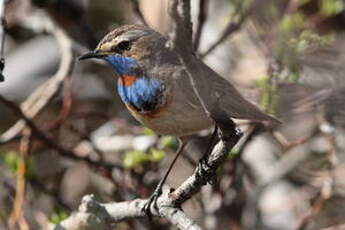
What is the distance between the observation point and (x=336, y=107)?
4.24 meters

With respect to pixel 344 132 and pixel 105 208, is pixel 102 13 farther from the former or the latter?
pixel 105 208

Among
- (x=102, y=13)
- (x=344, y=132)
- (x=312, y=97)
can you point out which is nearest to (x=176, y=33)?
(x=312, y=97)

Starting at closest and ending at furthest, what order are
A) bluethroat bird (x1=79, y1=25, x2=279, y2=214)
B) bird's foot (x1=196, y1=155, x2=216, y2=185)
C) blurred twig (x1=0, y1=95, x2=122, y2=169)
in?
bird's foot (x1=196, y1=155, x2=216, y2=185) < bluethroat bird (x1=79, y1=25, x2=279, y2=214) < blurred twig (x1=0, y1=95, x2=122, y2=169)

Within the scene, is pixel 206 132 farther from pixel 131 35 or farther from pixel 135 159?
pixel 131 35

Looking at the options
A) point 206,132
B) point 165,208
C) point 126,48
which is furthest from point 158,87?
point 206,132

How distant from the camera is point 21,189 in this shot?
17.0 feet

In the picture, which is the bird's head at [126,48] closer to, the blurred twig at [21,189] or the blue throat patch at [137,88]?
the blue throat patch at [137,88]

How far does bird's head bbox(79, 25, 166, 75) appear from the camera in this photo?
4.25 metres

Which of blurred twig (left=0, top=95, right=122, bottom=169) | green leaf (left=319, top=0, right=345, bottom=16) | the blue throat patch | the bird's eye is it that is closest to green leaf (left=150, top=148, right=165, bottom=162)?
blurred twig (left=0, top=95, right=122, bottom=169)

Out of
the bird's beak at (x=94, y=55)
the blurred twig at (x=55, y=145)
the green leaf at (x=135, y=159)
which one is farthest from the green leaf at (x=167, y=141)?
the bird's beak at (x=94, y=55)

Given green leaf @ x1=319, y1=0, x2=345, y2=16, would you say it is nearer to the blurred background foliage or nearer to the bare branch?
the blurred background foliage

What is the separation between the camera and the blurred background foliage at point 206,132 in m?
4.89

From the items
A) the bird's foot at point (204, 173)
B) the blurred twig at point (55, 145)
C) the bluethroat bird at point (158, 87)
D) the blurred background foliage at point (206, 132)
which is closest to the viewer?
the bird's foot at point (204, 173)

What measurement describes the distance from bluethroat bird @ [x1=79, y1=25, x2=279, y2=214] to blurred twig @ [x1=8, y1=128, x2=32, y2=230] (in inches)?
42.5
